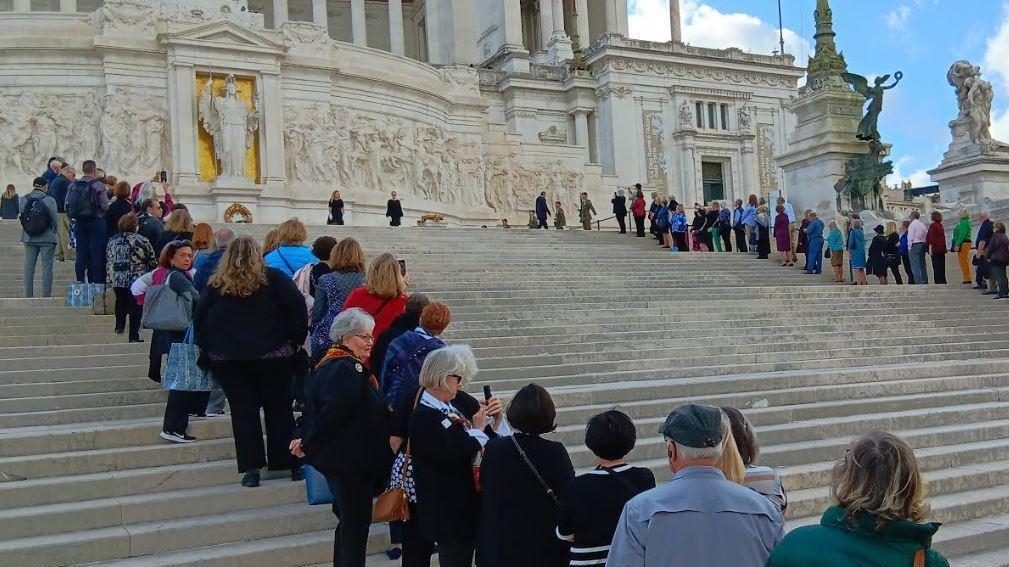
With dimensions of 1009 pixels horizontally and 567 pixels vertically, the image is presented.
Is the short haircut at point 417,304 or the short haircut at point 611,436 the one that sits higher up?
the short haircut at point 417,304

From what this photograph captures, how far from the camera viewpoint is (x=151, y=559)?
17.8ft

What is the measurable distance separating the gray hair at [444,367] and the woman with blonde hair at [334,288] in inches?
79.6

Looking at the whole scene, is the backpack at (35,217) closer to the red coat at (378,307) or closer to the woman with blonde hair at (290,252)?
the woman with blonde hair at (290,252)

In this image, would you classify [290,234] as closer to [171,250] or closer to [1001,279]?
[171,250]

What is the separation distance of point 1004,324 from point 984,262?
2.15 meters

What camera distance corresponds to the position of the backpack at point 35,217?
10.7 meters

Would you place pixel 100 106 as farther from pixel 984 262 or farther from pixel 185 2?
pixel 984 262

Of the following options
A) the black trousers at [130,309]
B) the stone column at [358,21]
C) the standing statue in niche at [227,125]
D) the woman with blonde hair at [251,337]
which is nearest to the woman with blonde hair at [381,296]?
the woman with blonde hair at [251,337]

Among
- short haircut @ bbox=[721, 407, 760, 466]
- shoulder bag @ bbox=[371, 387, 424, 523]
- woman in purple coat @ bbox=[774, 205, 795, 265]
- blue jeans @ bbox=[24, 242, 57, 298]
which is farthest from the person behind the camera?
woman in purple coat @ bbox=[774, 205, 795, 265]

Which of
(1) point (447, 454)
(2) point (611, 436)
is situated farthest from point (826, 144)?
(2) point (611, 436)

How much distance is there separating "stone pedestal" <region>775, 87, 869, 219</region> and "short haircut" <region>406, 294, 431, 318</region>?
1760 cm

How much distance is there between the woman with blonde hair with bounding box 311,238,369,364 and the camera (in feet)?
21.4

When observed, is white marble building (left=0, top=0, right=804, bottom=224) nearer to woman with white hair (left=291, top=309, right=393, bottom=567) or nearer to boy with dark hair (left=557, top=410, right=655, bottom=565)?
woman with white hair (left=291, top=309, right=393, bottom=567)

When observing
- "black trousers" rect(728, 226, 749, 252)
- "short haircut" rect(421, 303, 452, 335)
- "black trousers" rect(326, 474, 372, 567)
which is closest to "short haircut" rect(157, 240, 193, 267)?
"short haircut" rect(421, 303, 452, 335)
